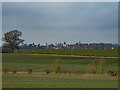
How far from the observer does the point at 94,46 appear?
177 meters

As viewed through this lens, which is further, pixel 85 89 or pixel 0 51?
pixel 0 51

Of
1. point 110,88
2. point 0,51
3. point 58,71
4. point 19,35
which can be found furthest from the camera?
point 19,35

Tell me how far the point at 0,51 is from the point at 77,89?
279 feet

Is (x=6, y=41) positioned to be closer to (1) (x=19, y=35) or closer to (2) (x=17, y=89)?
(1) (x=19, y=35)

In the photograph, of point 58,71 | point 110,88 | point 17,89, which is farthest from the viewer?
point 58,71

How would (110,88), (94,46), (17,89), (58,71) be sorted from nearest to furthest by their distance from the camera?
(17,89) → (110,88) → (58,71) → (94,46)

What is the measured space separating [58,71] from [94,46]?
5668 inches

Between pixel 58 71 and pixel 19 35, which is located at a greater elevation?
pixel 19 35

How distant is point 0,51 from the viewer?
99.4 m

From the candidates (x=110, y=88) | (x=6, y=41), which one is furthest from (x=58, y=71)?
(x=6, y=41)

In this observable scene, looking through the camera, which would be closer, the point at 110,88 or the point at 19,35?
the point at 110,88

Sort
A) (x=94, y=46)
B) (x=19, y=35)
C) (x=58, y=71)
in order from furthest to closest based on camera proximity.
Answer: (x=94, y=46)
(x=19, y=35)
(x=58, y=71)

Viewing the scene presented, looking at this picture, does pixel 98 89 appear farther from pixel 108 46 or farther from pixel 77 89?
pixel 108 46

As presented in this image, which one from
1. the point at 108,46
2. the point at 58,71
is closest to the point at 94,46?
the point at 108,46
